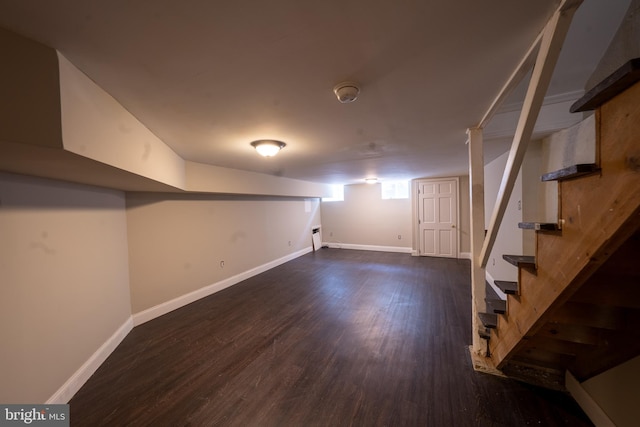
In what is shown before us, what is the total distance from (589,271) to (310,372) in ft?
6.58

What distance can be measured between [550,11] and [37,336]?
343cm

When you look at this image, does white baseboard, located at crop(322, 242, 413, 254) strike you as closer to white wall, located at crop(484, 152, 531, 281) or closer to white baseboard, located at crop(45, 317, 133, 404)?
white wall, located at crop(484, 152, 531, 281)

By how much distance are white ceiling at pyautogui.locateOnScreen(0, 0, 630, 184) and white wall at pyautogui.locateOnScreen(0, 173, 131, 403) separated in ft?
3.36

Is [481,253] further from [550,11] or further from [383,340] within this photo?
[550,11]

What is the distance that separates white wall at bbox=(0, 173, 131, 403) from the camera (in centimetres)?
146

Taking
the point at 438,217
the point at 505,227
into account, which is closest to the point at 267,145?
the point at 505,227

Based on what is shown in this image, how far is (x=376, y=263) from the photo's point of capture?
560 centimetres

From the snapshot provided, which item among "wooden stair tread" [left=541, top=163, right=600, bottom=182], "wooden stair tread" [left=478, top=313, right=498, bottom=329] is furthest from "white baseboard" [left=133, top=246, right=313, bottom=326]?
"wooden stair tread" [left=541, top=163, right=600, bottom=182]

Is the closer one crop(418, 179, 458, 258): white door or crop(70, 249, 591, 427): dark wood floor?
crop(70, 249, 591, 427): dark wood floor

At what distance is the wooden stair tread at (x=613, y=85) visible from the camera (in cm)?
62

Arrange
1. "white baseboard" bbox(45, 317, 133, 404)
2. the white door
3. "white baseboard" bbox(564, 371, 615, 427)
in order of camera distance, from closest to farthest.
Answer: "white baseboard" bbox(564, 371, 615, 427) < "white baseboard" bbox(45, 317, 133, 404) < the white door

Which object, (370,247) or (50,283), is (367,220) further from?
(50,283)

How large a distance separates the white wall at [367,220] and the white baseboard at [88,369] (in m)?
5.86

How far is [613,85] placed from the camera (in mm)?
670
